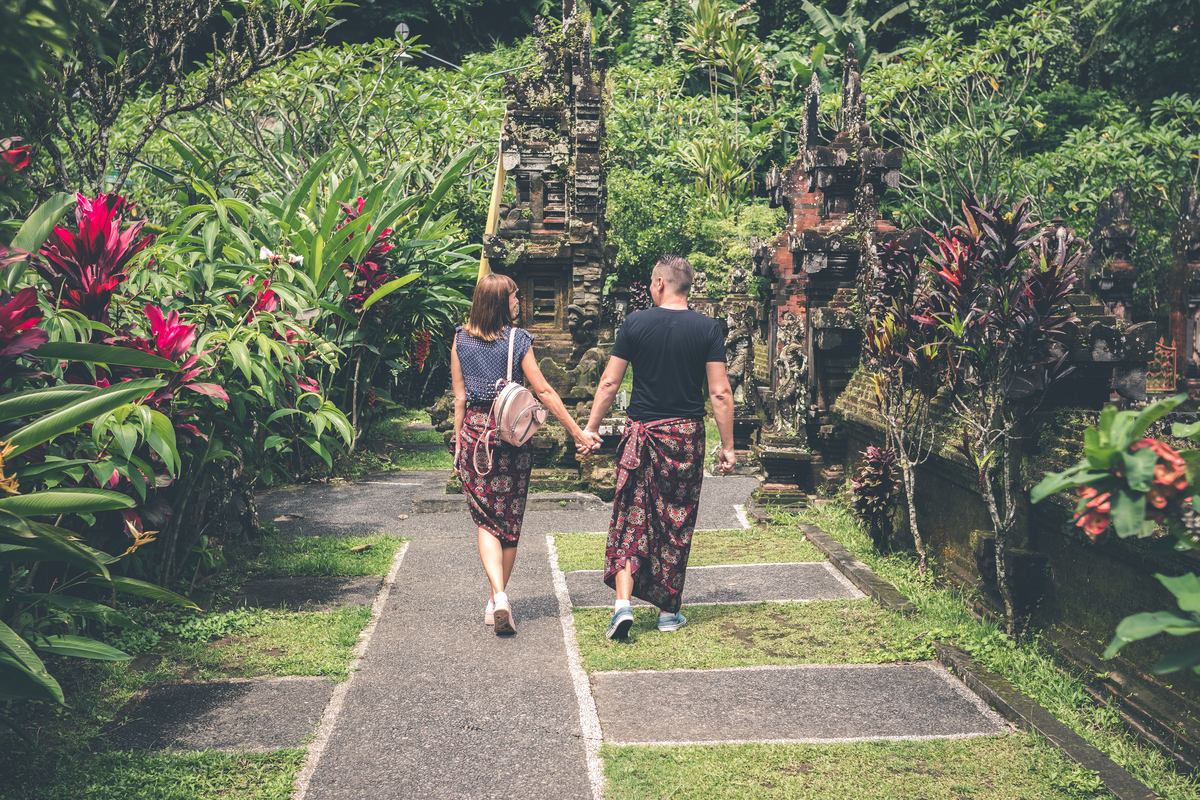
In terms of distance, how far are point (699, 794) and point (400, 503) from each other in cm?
640

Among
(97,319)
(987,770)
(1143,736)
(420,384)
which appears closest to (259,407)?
(97,319)

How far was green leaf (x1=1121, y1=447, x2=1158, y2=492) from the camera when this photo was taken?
6.44 feet

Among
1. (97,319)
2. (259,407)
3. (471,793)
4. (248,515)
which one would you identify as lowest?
(471,793)

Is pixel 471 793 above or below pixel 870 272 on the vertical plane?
below

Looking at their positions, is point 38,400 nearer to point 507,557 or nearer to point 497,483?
point 497,483

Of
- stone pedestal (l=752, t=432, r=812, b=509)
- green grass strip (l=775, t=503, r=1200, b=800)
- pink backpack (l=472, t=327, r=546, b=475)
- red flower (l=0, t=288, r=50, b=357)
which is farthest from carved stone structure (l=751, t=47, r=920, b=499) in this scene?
red flower (l=0, t=288, r=50, b=357)

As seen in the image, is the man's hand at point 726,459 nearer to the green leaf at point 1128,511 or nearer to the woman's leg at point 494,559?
the woman's leg at point 494,559

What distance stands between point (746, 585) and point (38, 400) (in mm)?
4242

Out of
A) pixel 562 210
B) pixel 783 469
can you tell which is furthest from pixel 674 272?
pixel 562 210

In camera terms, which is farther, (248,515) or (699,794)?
(248,515)

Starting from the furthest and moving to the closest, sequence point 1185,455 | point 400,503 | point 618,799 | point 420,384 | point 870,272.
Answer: point 420,384, point 400,503, point 870,272, point 618,799, point 1185,455

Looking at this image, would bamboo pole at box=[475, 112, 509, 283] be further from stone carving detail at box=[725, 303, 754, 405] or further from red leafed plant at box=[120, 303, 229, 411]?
red leafed plant at box=[120, 303, 229, 411]

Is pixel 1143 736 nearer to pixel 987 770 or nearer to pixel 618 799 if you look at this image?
pixel 987 770

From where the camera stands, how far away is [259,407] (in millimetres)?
5480
